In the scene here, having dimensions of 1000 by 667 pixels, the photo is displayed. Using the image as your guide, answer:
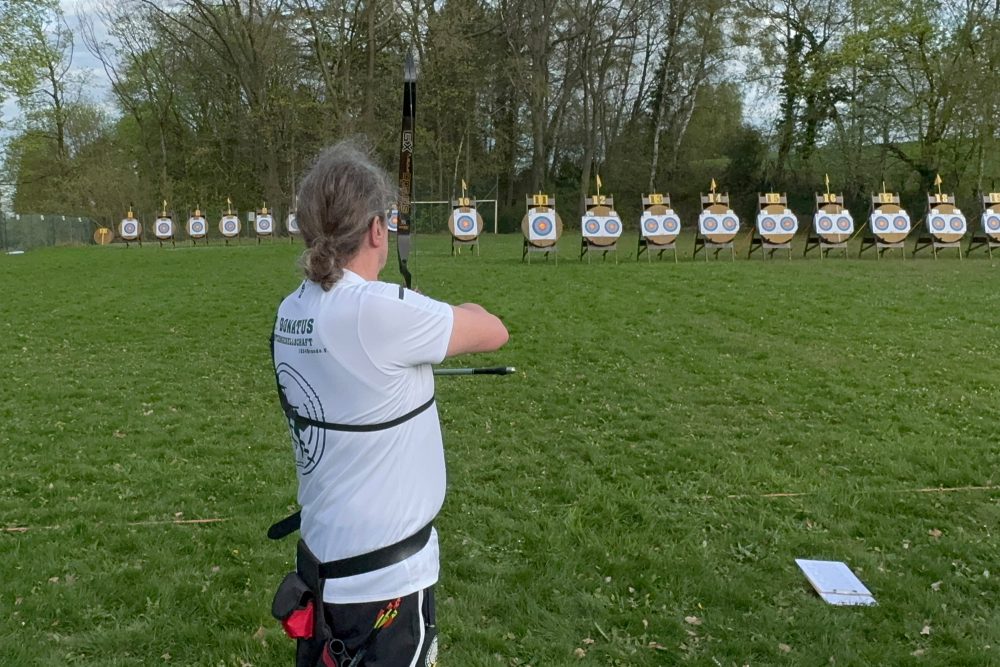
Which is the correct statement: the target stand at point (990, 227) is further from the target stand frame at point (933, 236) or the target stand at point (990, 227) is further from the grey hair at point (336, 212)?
the grey hair at point (336, 212)

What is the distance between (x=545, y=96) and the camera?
30.3 meters

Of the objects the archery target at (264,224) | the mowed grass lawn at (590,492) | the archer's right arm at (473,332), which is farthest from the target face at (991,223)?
the archery target at (264,224)

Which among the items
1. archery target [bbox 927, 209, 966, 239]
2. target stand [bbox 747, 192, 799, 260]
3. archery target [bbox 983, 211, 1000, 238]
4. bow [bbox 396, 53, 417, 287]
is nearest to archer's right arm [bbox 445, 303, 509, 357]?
bow [bbox 396, 53, 417, 287]

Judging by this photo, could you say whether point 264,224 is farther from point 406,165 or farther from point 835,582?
point 835,582

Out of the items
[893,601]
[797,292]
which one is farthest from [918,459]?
[797,292]

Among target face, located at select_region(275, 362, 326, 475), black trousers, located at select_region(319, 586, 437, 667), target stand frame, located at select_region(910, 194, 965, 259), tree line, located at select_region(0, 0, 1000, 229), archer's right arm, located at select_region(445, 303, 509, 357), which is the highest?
tree line, located at select_region(0, 0, 1000, 229)

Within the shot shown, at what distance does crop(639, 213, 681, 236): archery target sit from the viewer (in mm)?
14656

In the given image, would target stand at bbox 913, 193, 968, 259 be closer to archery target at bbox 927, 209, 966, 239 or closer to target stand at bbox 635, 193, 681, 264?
archery target at bbox 927, 209, 966, 239

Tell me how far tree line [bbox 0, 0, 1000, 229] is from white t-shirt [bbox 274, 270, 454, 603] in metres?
24.0

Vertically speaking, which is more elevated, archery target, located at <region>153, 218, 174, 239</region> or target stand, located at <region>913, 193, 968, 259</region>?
archery target, located at <region>153, 218, 174, 239</region>

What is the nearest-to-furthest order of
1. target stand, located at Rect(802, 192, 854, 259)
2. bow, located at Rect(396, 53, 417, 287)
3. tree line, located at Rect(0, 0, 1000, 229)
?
bow, located at Rect(396, 53, 417, 287) < target stand, located at Rect(802, 192, 854, 259) < tree line, located at Rect(0, 0, 1000, 229)

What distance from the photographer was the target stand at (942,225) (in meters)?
14.8

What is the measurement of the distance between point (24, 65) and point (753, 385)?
2596 cm

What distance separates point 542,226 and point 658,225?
2358 millimetres
